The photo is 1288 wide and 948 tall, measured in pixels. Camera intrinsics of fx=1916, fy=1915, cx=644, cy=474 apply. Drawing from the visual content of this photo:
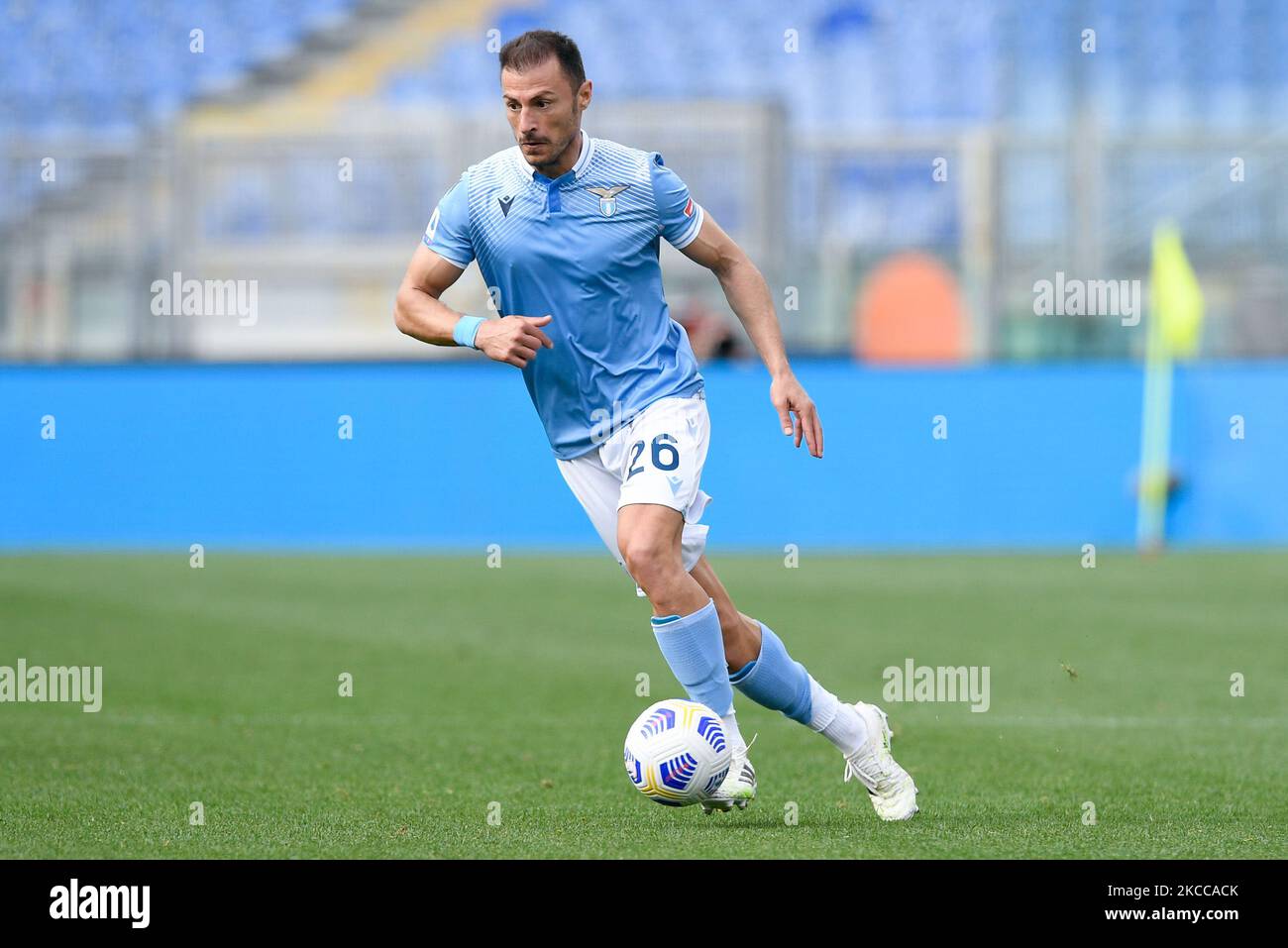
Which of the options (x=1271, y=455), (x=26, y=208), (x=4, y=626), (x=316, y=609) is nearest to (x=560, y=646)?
(x=316, y=609)

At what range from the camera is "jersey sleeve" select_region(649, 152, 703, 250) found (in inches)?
207

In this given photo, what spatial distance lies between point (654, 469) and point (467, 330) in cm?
62

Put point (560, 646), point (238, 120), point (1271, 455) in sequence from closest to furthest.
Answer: point (560, 646) → point (1271, 455) → point (238, 120)

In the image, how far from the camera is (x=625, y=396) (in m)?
5.25

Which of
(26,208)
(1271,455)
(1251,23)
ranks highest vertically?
(1251,23)

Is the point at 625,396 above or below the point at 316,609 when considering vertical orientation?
above

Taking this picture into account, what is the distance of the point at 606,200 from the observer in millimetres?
5262

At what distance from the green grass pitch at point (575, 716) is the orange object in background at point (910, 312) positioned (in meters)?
3.72

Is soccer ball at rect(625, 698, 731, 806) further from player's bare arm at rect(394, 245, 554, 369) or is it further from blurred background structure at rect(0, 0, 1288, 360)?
blurred background structure at rect(0, 0, 1288, 360)
